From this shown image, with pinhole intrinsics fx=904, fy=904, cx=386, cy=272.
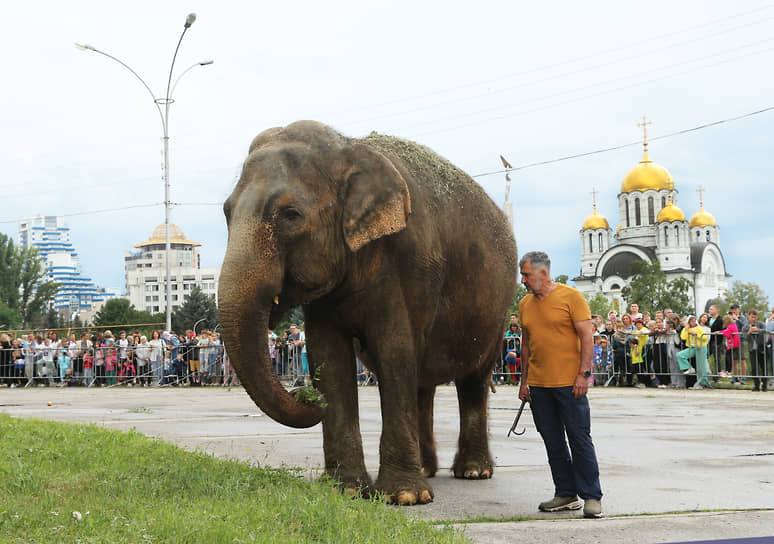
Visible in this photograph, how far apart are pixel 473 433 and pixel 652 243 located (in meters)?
142

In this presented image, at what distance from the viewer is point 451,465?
7.69 metres

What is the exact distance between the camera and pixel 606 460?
7.88 meters

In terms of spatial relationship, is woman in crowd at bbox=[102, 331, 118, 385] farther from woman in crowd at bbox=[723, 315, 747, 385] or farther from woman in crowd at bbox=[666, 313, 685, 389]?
woman in crowd at bbox=[723, 315, 747, 385]

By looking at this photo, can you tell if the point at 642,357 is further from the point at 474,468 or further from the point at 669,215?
the point at 669,215

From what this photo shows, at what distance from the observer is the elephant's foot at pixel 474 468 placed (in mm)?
6895

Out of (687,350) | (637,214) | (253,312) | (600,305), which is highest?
(637,214)

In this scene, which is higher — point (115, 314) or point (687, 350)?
point (115, 314)

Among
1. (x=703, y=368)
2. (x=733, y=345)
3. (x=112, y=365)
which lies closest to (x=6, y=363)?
(x=112, y=365)

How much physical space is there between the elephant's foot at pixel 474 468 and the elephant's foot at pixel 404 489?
42.9 inches

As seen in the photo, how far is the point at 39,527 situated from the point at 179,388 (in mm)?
22764

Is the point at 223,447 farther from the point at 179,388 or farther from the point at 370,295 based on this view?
the point at 179,388

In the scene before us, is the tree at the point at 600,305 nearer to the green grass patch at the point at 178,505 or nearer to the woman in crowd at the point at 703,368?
the woman in crowd at the point at 703,368

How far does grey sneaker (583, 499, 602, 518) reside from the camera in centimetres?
521

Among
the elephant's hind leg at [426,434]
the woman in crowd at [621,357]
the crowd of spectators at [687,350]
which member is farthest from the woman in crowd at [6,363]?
the elephant's hind leg at [426,434]
